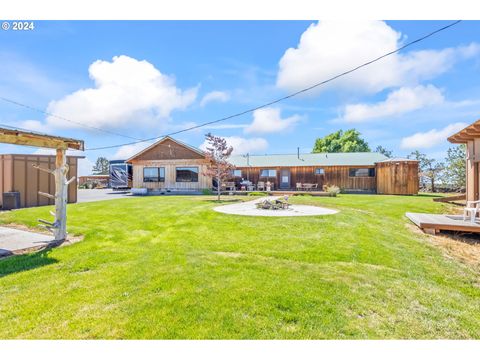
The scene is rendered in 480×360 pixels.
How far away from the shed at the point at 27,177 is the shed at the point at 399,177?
855 inches

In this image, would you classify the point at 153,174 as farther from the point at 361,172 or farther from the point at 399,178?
the point at 399,178

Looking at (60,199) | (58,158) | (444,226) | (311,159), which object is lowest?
(444,226)

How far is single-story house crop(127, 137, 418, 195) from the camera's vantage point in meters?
22.2

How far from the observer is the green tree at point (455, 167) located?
72.3 feet

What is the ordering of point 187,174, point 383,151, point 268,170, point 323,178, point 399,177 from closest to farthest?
point 399,177 < point 187,174 < point 323,178 < point 268,170 < point 383,151

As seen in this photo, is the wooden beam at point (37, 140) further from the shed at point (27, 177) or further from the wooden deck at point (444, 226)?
the wooden deck at point (444, 226)

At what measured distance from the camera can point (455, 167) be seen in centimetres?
2258

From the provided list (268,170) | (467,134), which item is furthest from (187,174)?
(467,134)

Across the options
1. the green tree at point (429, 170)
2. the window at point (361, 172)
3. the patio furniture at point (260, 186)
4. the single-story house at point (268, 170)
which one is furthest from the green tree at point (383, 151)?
the patio furniture at point (260, 186)

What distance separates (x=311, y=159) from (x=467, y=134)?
1546cm

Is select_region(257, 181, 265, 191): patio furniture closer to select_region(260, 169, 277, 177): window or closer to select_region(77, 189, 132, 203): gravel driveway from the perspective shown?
select_region(260, 169, 277, 177): window

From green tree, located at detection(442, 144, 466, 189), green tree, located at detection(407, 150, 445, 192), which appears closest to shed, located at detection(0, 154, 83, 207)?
green tree, located at detection(407, 150, 445, 192)

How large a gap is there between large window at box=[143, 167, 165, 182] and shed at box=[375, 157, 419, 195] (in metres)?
18.7
